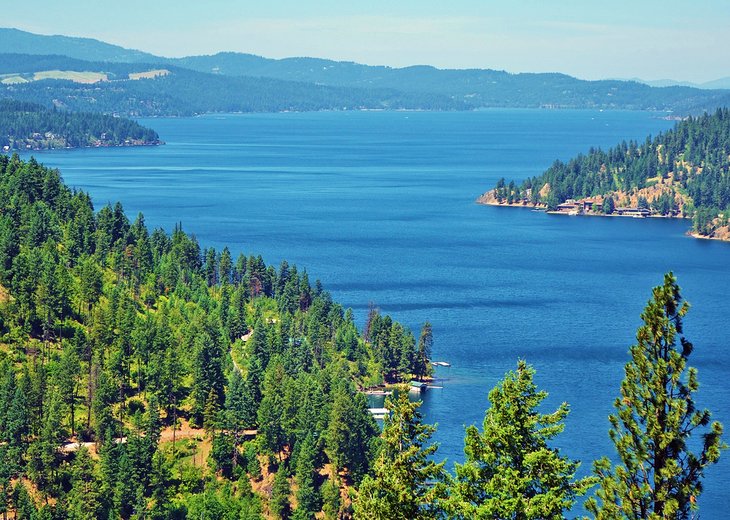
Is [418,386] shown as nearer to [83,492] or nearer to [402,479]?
[83,492]

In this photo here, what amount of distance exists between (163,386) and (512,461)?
7290cm

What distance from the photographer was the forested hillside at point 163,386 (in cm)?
8906

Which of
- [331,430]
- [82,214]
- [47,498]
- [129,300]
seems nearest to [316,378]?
[331,430]

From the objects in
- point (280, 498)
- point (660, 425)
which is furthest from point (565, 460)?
point (280, 498)

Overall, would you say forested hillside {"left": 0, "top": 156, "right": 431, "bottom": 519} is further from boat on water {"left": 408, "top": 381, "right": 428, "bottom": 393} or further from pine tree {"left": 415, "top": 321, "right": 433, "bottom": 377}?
boat on water {"left": 408, "top": 381, "right": 428, "bottom": 393}

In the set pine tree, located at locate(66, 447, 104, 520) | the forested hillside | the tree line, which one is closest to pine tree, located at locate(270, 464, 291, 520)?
the forested hillside

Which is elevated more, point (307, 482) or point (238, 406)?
point (238, 406)

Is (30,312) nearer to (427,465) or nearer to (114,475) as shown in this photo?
(114,475)

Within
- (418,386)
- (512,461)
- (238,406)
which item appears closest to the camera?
(512,461)

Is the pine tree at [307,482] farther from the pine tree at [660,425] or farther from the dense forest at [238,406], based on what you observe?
the pine tree at [660,425]

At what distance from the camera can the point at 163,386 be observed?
10275cm

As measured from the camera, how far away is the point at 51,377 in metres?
101

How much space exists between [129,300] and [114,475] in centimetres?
4053

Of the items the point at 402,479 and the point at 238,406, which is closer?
the point at 402,479
